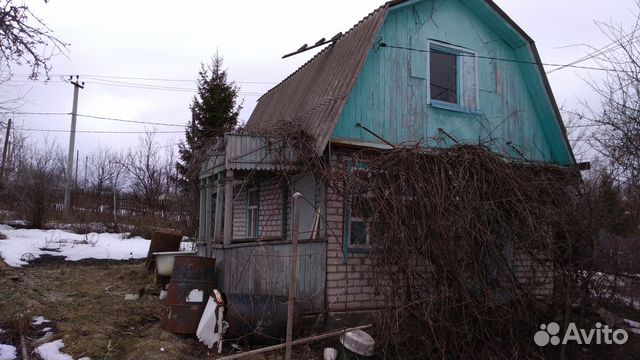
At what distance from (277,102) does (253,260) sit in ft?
15.4

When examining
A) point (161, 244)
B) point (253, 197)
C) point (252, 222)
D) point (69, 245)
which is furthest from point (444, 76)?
point (69, 245)

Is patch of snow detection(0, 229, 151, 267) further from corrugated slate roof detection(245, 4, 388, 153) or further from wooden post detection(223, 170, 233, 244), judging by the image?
corrugated slate roof detection(245, 4, 388, 153)

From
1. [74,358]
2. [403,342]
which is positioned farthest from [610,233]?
[74,358]

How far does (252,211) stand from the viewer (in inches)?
440

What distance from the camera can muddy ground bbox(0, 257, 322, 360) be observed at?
6.45m

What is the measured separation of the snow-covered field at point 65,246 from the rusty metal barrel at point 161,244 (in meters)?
4.13

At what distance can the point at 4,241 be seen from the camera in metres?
15.8

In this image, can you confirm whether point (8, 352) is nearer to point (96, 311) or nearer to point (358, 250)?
point (96, 311)

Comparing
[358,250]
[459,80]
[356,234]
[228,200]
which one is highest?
[459,80]

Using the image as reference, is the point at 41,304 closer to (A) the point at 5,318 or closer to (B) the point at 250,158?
(A) the point at 5,318

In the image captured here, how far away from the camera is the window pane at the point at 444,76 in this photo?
9.27 metres

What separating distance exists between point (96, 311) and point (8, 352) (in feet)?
7.23

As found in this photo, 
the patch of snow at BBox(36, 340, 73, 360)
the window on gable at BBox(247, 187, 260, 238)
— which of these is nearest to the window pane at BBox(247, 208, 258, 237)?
the window on gable at BBox(247, 187, 260, 238)

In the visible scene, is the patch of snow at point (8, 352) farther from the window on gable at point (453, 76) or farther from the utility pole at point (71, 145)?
the utility pole at point (71, 145)
